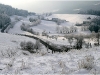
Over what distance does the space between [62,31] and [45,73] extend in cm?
15776

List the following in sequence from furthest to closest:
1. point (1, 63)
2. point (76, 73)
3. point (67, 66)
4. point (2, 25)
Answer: point (2, 25)
point (1, 63)
point (67, 66)
point (76, 73)

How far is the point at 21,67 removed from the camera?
10180mm

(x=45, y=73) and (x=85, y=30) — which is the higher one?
(x=45, y=73)

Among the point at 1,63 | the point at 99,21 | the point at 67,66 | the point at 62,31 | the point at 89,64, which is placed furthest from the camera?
the point at 99,21

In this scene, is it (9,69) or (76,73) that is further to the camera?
(9,69)

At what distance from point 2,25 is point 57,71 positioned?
491 feet

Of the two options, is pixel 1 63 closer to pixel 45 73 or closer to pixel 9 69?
pixel 9 69

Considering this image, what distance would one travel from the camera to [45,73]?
30.2 feet

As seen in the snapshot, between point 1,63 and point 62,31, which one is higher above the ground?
point 1,63

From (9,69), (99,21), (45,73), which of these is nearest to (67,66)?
(45,73)

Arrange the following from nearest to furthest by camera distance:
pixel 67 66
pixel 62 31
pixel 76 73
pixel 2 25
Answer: pixel 76 73, pixel 67 66, pixel 2 25, pixel 62 31

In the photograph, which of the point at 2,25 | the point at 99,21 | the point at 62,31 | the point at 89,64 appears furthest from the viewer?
the point at 99,21

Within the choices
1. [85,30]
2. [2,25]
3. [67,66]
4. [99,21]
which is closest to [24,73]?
[67,66]

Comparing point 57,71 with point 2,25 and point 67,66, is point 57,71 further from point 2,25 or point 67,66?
point 2,25
